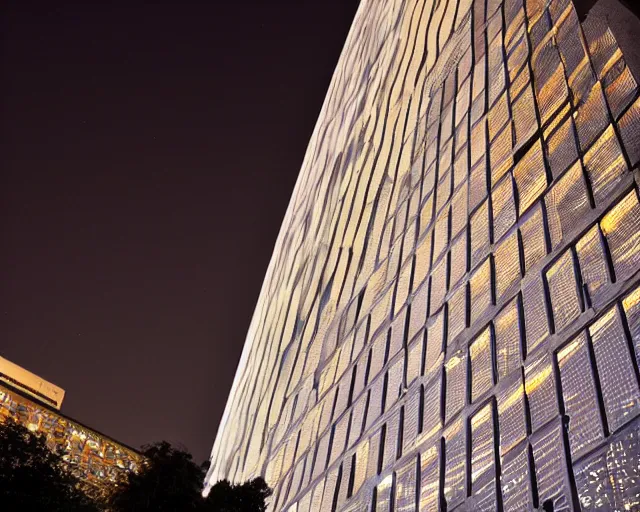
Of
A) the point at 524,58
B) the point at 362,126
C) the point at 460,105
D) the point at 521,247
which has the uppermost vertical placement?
the point at 362,126

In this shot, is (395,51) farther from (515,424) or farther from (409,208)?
(515,424)

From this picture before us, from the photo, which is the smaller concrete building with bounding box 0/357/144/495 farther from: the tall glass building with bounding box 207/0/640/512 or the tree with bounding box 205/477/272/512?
the tree with bounding box 205/477/272/512

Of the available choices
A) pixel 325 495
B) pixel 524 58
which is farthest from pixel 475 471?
pixel 524 58

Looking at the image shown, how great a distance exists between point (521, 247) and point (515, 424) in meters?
2.60

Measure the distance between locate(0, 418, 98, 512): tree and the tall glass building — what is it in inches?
174

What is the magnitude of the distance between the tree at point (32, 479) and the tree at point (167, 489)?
524mm

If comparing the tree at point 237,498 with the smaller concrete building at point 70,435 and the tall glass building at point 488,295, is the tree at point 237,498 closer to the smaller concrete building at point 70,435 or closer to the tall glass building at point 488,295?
the tall glass building at point 488,295

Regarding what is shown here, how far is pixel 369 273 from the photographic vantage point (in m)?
18.4

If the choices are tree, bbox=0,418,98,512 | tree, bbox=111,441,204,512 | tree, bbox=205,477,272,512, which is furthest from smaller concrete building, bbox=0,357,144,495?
tree, bbox=0,418,98,512

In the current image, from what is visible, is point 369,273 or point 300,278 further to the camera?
point 300,278

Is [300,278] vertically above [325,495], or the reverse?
[300,278]

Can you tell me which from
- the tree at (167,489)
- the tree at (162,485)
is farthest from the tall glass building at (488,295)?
the tree at (162,485)

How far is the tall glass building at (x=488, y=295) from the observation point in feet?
24.0

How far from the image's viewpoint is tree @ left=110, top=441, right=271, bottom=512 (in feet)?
31.0
